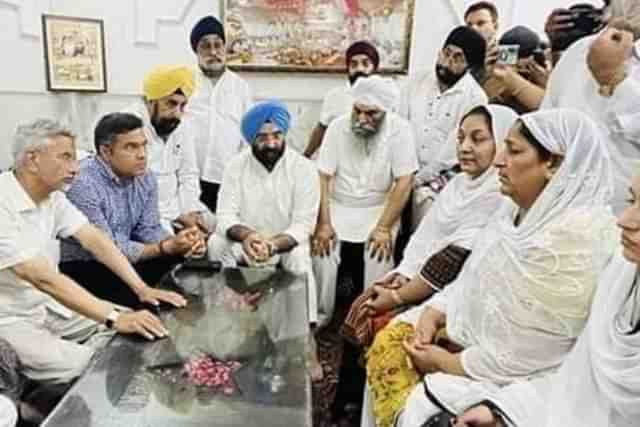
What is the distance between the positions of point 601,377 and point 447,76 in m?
2.11

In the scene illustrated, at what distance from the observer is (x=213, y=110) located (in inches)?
139

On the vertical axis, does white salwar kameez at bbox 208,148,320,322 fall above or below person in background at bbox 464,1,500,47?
below

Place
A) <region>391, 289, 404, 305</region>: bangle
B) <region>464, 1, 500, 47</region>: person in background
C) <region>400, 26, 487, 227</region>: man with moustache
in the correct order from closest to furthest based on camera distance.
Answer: <region>391, 289, 404, 305</region>: bangle < <region>400, 26, 487, 227</region>: man with moustache < <region>464, 1, 500, 47</region>: person in background

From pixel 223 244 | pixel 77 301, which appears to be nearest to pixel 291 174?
pixel 223 244

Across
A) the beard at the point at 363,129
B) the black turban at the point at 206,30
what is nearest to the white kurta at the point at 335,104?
the beard at the point at 363,129

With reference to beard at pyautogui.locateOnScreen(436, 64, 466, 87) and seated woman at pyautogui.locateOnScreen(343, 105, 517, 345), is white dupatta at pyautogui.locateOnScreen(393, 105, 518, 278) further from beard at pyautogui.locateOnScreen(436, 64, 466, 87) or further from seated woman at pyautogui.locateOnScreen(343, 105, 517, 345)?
beard at pyautogui.locateOnScreen(436, 64, 466, 87)

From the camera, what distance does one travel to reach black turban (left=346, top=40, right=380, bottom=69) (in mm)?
3594

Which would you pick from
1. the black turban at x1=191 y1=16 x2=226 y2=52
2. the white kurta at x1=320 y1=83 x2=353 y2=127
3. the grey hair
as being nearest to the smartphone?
the white kurta at x1=320 y1=83 x2=353 y2=127

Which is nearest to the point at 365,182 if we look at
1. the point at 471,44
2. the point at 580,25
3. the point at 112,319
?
the point at 471,44

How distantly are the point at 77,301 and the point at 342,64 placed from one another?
2571mm

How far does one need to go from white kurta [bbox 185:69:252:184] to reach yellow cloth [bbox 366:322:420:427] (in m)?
1.81

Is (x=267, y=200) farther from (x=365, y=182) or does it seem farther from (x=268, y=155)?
(x=365, y=182)

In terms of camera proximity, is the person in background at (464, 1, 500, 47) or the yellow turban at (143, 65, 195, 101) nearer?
the yellow turban at (143, 65, 195, 101)

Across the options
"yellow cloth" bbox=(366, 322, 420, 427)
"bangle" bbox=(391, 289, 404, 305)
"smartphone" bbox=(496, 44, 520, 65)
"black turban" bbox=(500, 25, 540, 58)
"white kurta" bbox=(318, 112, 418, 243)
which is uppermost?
"black turban" bbox=(500, 25, 540, 58)
